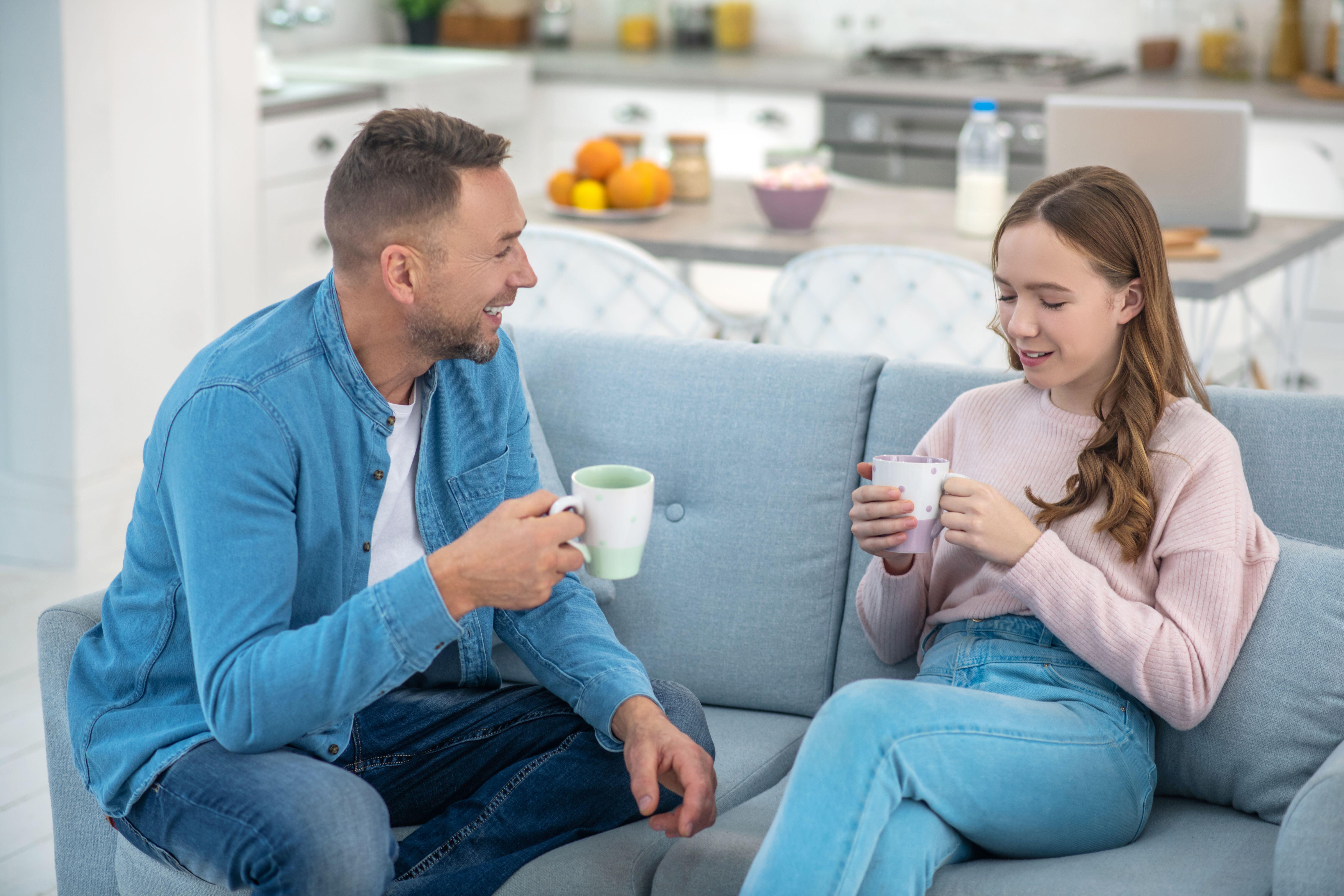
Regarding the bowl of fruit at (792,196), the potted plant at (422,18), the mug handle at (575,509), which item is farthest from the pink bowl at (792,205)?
the potted plant at (422,18)

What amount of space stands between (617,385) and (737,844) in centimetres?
72

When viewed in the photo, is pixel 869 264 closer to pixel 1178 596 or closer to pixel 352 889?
pixel 1178 596

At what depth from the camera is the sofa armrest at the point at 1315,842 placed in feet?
4.28

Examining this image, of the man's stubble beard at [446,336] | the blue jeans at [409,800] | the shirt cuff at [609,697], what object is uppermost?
the man's stubble beard at [446,336]

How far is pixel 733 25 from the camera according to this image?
579 centimetres

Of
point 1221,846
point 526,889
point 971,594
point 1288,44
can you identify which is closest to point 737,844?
point 526,889

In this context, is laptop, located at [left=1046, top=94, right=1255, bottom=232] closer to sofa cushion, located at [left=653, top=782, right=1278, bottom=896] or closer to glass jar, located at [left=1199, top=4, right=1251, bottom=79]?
sofa cushion, located at [left=653, top=782, right=1278, bottom=896]

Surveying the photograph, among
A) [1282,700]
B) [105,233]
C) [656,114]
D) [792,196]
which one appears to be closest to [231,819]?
[1282,700]

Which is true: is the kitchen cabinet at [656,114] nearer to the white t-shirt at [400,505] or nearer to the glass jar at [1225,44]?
the glass jar at [1225,44]

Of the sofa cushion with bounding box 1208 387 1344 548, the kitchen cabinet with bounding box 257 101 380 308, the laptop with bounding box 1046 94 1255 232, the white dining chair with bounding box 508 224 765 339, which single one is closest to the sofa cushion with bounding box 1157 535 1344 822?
the sofa cushion with bounding box 1208 387 1344 548

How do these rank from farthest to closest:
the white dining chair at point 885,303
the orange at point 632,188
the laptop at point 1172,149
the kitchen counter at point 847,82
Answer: the kitchen counter at point 847,82 → the orange at point 632,188 → the laptop at point 1172,149 → the white dining chair at point 885,303

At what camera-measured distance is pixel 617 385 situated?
203cm

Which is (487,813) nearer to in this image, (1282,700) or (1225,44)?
(1282,700)

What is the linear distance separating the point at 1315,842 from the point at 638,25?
5044 millimetres
